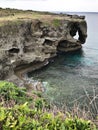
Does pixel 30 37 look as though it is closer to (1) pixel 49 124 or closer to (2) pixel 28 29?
(2) pixel 28 29

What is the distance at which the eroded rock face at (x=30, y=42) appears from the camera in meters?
38.9

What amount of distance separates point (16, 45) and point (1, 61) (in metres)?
5.65

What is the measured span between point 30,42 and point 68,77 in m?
10.2

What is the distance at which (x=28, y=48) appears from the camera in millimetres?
46719

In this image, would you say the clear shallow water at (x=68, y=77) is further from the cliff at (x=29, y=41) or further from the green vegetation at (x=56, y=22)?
the green vegetation at (x=56, y=22)

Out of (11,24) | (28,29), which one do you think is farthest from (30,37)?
(11,24)

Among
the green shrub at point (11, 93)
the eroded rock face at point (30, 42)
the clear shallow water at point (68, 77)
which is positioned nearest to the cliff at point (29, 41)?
the eroded rock face at point (30, 42)

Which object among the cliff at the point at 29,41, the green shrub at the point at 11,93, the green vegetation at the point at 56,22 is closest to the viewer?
the green shrub at the point at 11,93

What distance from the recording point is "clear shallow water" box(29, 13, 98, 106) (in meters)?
31.6

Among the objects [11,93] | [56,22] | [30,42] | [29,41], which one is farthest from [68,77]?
[11,93]

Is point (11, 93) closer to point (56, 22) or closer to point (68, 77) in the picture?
point (68, 77)

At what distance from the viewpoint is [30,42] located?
155 feet

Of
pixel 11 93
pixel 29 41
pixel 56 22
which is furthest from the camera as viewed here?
pixel 56 22

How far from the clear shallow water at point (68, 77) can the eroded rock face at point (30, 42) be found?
235 centimetres
